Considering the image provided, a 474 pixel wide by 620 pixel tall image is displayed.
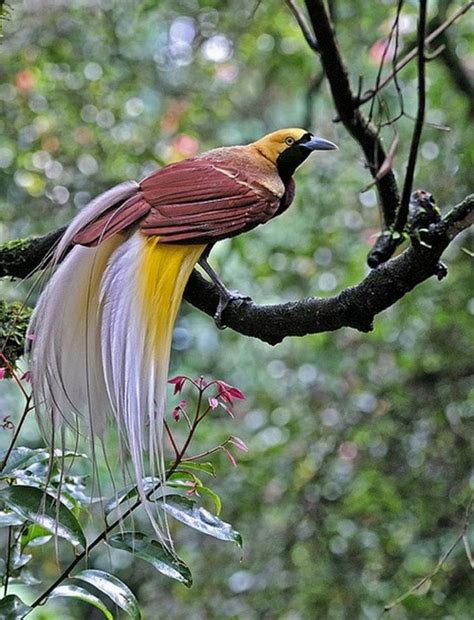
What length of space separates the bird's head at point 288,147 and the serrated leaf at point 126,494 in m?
0.43

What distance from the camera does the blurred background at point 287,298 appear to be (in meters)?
1.97

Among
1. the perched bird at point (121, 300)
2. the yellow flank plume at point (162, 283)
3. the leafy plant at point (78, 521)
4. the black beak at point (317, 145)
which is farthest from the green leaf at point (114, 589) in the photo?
the black beak at point (317, 145)

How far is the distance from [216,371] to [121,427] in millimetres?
1806

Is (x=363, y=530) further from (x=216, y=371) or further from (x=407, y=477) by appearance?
(x=216, y=371)

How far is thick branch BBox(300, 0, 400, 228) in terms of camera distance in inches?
45.1

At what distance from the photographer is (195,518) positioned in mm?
812

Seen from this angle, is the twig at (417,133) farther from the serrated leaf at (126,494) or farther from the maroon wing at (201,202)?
the serrated leaf at (126,494)

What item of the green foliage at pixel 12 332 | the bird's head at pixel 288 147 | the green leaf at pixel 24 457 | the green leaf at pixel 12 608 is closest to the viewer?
the green leaf at pixel 12 608

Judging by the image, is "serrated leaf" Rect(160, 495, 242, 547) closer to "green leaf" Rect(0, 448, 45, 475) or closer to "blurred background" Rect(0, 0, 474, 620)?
"green leaf" Rect(0, 448, 45, 475)

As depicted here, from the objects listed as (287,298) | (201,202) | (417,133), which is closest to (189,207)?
(201,202)

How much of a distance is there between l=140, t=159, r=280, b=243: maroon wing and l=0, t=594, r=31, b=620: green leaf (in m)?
0.37

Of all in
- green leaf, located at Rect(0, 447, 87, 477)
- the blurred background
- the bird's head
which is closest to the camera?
green leaf, located at Rect(0, 447, 87, 477)

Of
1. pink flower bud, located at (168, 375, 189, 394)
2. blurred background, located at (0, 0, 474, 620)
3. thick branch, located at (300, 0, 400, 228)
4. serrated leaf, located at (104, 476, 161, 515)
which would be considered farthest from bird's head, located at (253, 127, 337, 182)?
blurred background, located at (0, 0, 474, 620)

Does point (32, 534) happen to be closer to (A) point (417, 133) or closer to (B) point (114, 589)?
(B) point (114, 589)
